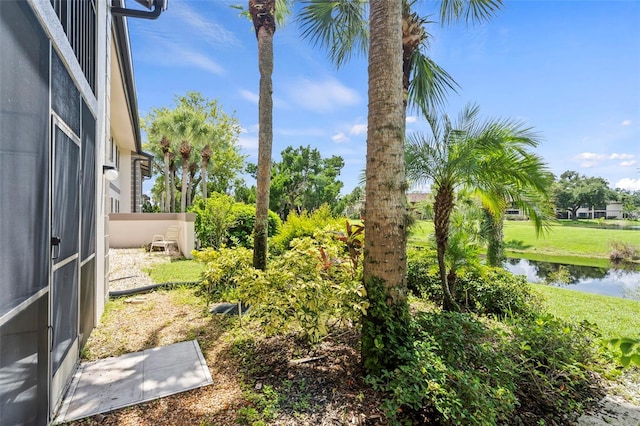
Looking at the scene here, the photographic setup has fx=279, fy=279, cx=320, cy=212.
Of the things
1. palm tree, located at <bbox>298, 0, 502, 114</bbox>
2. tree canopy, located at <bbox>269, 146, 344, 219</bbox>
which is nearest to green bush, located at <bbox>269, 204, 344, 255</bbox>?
palm tree, located at <bbox>298, 0, 502, 114</bbox>

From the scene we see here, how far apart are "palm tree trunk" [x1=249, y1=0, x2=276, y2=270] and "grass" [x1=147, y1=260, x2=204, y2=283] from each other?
2.49 m

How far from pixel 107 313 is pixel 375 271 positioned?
4671 mm

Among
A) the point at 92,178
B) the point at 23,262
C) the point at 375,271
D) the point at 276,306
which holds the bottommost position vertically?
the point at 276,306

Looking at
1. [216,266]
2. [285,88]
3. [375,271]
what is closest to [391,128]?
[375,271]

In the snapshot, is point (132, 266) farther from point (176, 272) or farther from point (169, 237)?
point (169, 237)

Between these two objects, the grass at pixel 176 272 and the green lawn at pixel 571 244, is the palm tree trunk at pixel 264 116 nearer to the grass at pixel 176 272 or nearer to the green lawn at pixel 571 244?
the grass at pixel 176 272

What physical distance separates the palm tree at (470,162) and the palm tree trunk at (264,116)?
3.16 m

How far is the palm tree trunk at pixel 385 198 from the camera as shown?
285cm

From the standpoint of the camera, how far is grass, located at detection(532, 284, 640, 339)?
5.83 meters

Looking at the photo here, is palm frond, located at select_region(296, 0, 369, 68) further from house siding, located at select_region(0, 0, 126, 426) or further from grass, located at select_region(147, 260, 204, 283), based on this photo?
grass, located at select_region(147, 260, 204, 283)

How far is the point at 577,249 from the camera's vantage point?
22281 mm

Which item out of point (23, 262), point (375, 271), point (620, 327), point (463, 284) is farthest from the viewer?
point (463, 284)

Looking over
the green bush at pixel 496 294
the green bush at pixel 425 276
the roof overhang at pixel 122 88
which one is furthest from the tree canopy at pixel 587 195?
the roof overhang at pixel 122 88

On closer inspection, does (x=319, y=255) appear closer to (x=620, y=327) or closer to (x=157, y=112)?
(x=620, y=327)
